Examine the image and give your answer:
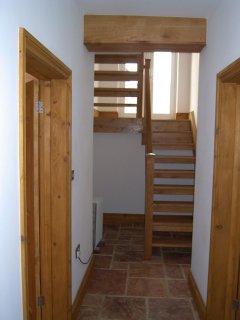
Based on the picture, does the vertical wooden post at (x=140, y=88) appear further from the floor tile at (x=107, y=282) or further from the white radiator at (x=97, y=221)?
the floor tile at (x=107, y=282)

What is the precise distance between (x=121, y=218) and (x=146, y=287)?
1.99m

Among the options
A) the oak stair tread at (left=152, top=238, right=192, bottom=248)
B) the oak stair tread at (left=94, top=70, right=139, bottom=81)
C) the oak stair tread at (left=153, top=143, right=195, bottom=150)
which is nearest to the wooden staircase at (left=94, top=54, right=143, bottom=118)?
the oak stair tread at (left=94, top=70, right=139, bottom=81)

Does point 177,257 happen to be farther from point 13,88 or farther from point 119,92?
point 13,88

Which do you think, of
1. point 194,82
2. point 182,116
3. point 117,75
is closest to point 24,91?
point 117,75

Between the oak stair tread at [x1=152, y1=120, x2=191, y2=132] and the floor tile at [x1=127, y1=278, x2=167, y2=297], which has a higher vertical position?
the oak stair tread at [x1=152, y1=120, x2=191, y2=132]

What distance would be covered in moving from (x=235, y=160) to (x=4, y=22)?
1691 mm

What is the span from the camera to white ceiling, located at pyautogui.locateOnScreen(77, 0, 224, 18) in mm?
2139

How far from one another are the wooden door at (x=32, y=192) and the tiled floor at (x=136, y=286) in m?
0.58

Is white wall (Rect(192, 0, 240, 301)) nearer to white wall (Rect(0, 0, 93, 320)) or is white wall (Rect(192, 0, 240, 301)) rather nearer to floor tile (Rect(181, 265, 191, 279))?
floor tile (Rect(181, 265, 191, 279))

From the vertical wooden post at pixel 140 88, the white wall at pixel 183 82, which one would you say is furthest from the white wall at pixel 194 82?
the vertical wooden post at pixel 140 88

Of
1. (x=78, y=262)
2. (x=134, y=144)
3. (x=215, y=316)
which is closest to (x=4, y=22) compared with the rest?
(x=78, y=262)

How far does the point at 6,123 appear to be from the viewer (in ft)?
3.79

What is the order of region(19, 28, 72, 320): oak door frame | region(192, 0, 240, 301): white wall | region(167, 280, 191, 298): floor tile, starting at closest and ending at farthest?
1. region(19, 28, 72, 320): oak door frame
2. region(192, 0, 240, 301): white wall
3. region(167, 280, 191, 298): floor tile

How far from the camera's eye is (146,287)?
2.88 meters
